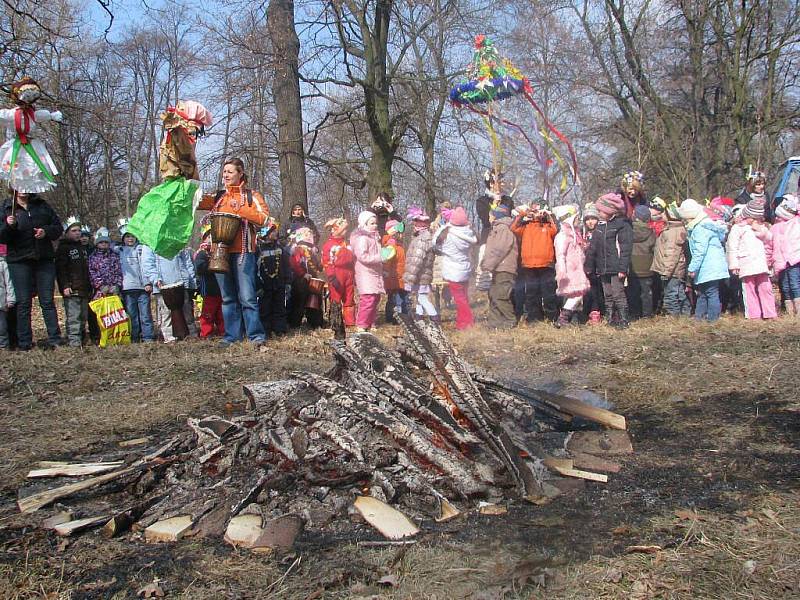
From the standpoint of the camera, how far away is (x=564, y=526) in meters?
3.24

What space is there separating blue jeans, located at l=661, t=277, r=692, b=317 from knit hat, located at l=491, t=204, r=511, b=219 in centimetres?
251

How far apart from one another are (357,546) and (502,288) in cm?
697

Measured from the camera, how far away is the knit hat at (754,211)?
9969mm

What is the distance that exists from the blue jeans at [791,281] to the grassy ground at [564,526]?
378 centimetres

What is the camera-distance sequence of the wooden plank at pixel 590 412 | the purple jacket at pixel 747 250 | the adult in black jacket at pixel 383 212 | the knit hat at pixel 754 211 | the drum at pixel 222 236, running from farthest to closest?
the adult in black jacket at pixel 383 212, the knit hat at pixel 754 211, the purple jacket at pixel 747 250, the drum at pixel 222 236, the wooden plank at pixel 590 412

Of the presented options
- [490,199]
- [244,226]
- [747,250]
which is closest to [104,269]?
[244,226]

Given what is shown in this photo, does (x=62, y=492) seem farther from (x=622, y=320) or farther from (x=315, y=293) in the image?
(x=622, y=320)

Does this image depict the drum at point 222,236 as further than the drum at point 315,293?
No

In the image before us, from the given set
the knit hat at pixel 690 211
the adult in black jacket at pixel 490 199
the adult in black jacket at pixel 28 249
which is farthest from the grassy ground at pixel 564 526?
the adult in black jacket at pixel 490 199

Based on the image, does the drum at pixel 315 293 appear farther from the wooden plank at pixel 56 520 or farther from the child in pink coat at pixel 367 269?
the wooden plank at pixel 56 520

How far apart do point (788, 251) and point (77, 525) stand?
9.39 metres

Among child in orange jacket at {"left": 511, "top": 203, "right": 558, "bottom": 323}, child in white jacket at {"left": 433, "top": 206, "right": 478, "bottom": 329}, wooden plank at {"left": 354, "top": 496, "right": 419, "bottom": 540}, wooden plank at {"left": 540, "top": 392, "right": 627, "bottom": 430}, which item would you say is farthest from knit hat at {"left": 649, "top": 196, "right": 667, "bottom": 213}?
wooden plank at {"left": 354, "top": 496, "right": 419, "bottom": 540}

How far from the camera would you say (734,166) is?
841 inches

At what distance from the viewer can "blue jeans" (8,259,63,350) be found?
8.36m
